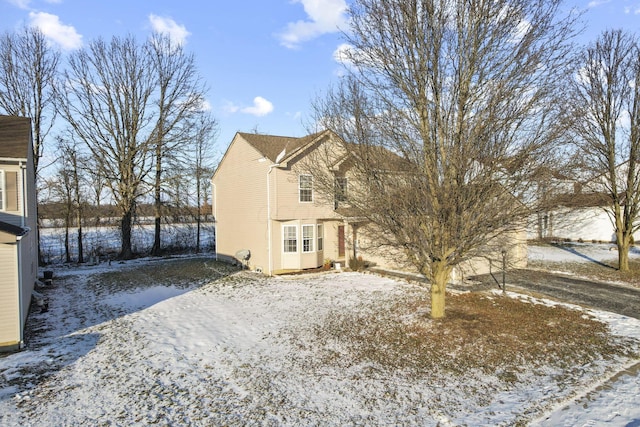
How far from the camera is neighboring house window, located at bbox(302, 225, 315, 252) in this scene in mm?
17859

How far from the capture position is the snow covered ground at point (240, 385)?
212 inches

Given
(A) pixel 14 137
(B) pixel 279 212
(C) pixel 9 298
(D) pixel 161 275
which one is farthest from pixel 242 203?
(C) pixel 9 298

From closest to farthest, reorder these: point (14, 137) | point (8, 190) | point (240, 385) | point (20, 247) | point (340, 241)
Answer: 1. point (240, 385)
2. point (20, 247)
3. point (8, 190)
4. point (14, 137)
5. point (340, 241)

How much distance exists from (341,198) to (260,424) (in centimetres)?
590

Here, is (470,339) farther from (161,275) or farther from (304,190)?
(161,275)

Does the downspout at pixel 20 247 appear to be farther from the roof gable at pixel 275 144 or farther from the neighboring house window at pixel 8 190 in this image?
the roof gable at pixel 275 144

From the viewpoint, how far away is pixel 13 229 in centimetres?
841

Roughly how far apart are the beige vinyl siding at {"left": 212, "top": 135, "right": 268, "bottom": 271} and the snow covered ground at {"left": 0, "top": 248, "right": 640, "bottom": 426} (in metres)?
7.79

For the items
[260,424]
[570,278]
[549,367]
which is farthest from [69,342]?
[570,278]

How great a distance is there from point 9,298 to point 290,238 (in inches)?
437

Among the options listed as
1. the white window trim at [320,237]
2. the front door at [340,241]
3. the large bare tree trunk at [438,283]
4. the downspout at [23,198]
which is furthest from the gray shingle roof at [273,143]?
the large bare tree trunk at [438,283]

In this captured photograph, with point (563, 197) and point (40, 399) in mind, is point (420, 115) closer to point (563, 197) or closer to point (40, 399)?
point (563, 197)

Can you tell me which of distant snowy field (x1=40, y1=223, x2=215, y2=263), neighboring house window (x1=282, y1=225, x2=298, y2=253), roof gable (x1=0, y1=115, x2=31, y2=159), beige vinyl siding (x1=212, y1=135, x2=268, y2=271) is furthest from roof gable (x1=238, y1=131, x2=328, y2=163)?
distant snowy field (x1=40, y1=223, x2=215, y2=263)

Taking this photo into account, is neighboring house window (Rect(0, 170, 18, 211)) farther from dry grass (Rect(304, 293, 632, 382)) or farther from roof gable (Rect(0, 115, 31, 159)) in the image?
dry grass (Rect(304, 293, 632, 382))
